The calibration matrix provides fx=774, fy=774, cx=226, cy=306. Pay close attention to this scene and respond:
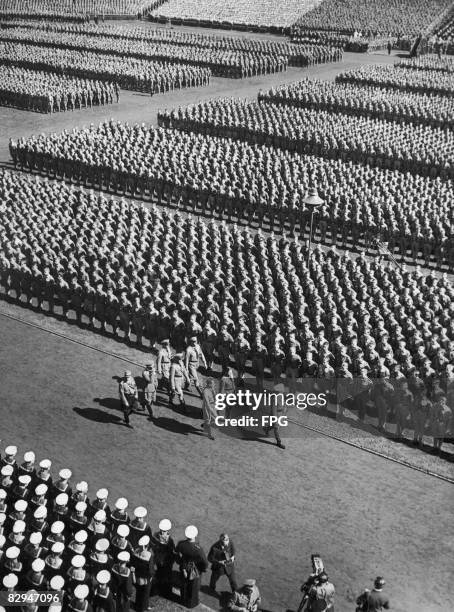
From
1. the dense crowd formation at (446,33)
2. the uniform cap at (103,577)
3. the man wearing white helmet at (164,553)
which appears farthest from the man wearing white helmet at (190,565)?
the dense crowd formation at (446,33)

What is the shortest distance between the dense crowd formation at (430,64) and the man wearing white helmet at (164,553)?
52.6 metres

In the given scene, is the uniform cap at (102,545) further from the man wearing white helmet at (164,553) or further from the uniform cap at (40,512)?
the uniform cap at (40,512)

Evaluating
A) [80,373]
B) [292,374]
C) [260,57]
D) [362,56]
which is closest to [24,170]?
[80,373]

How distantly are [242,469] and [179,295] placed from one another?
6497 millimetres

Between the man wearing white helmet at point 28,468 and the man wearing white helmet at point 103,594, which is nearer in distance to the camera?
the man wearing white helmet at point 103,594

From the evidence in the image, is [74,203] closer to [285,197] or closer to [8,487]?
[285,197]

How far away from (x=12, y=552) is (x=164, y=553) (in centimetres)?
219

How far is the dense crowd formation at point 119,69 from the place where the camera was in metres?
52.7

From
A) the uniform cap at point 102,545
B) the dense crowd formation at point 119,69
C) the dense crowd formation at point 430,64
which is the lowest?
the uniform cap at point 102,545

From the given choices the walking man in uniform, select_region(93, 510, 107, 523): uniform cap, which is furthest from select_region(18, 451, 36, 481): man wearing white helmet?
the walking man in uniform

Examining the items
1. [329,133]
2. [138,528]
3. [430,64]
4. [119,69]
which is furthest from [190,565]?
[430,64]

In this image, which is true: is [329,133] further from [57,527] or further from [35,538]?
[35,538]

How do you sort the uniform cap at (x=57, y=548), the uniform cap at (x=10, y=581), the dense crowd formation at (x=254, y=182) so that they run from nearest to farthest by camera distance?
the uniform cap at (x=10, y=581) → the uniform cap at (x=57, y=548) → the dense crowd formation at (x=254, y=182)

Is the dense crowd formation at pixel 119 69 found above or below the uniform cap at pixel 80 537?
above
